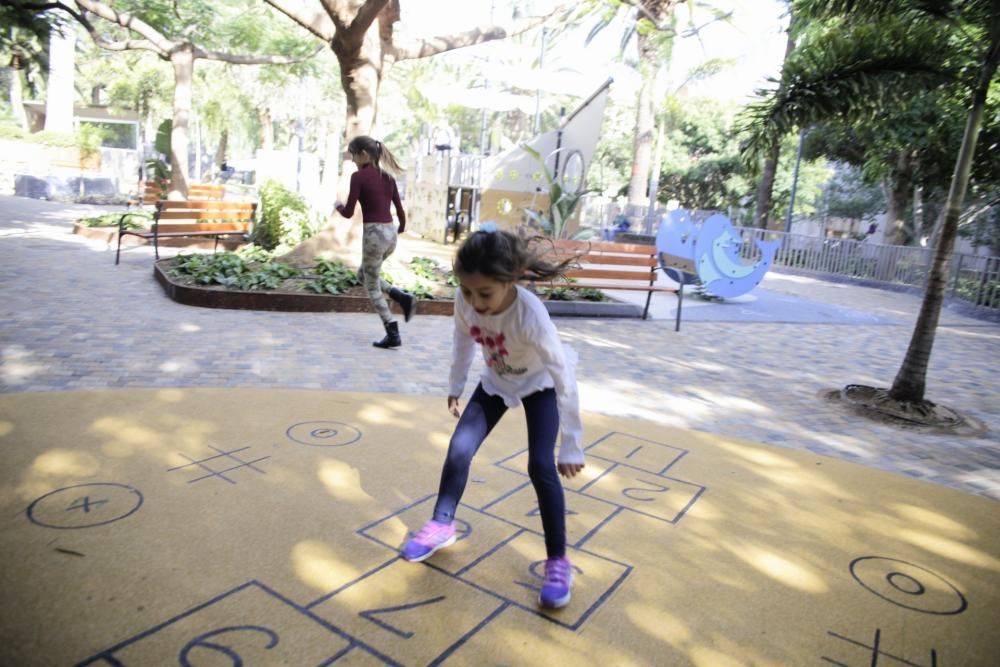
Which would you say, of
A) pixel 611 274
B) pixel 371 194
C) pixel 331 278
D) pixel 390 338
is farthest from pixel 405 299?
pixel 611 274

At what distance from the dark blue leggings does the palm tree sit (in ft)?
14.2

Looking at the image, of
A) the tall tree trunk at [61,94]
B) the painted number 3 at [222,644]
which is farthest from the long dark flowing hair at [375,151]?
the tall tree trunk at [61,94]

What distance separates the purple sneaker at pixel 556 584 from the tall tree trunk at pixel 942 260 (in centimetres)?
447

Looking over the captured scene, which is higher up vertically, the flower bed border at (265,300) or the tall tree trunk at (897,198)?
the tall tree trunk at (897,198)

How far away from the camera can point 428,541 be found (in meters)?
2.90

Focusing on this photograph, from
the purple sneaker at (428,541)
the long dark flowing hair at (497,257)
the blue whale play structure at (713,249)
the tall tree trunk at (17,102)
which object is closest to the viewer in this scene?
the long dark flowing hair at (497,257)

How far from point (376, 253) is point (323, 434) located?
2483 millimetres

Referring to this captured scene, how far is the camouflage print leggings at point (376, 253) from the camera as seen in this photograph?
628cm

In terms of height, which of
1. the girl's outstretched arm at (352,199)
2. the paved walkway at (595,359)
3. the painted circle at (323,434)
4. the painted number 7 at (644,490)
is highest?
the girl's outstretched arm at (352,199)

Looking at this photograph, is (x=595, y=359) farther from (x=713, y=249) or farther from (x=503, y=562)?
(x=713, y=249)

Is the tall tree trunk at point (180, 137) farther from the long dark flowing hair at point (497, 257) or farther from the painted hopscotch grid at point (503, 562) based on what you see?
the long dark flowing hair at point (497, 257)

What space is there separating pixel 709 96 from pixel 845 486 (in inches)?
1592

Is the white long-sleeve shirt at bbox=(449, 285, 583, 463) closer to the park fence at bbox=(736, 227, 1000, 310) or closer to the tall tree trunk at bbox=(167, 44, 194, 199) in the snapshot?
the park fence at bbox=(736, 227, 1000, 310)

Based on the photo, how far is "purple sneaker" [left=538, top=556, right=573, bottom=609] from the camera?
2654 millimetres
